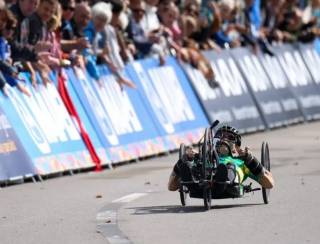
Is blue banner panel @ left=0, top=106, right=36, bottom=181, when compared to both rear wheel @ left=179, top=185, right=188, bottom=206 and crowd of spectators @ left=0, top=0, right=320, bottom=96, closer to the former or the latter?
crowd of spectators @ left=0, top=0, right=320, bottom=96

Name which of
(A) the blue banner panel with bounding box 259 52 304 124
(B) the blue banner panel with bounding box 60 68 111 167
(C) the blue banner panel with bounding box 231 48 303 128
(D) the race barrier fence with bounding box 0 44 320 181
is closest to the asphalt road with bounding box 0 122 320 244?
(D) the race barrier fence with bounding box 0 44 320 181

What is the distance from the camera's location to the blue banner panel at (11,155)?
16.6m

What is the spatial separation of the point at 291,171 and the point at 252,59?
33.5 feet

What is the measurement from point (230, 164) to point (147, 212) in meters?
0.88

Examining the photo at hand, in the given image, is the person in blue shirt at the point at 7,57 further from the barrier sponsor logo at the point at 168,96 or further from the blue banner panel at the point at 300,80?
the blue banner panel at the point at 300,80

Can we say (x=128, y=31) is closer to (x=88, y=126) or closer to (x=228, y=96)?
(x=228, y=96)

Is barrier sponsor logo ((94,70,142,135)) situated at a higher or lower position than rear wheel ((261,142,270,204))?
higher

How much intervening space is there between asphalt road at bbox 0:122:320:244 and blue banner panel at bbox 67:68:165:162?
119 centimetres

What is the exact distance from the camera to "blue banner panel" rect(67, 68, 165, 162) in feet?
63.7

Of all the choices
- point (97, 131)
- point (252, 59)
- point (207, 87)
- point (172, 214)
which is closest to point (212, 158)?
point (172, 214)

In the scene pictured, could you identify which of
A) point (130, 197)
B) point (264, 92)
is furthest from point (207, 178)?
point (264, 92)

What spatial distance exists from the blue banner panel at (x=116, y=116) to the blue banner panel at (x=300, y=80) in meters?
7.99

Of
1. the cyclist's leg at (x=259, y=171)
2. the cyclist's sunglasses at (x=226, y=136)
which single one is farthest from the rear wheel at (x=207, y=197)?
the cyclist's sunglasses at (x=226, y=136)

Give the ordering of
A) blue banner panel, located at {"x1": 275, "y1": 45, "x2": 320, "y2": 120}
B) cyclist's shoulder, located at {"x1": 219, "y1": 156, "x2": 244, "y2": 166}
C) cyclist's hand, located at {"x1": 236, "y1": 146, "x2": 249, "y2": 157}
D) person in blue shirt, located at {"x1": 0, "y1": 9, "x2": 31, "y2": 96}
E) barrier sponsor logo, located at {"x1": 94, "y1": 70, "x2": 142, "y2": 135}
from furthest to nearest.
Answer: blue banner panel, located at {"x1": 275, "y1": 45, "x2": 320, "y2": 120}
barrier sponsor logo, located at {"x1": 94, "y1": 70, "x2": 142, "y2": 135}
person in blue shirt, located at {"x1": 0, "y1": 9, "x2": 31, "y2": 96}
cyclist's hand, located at {"x1": 236, "y1": 146, "x2": 249, "y2": 157}
cyclist's shoulder, located at {"x1": 219, "y1": 156, "x2": 244, "y2": 166}
